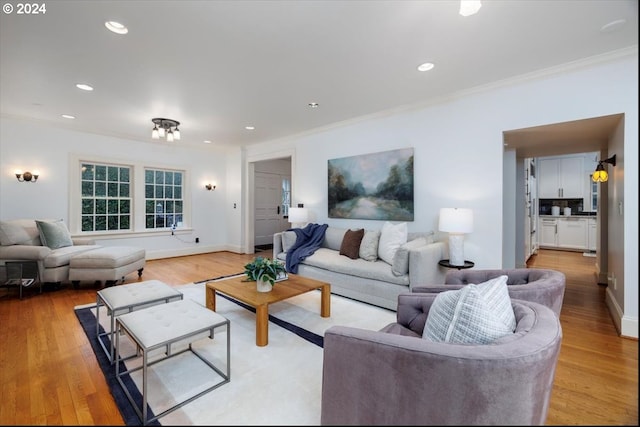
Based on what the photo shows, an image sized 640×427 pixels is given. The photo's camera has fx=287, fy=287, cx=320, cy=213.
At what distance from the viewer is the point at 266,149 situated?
20.1ft

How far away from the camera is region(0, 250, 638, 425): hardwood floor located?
0.54m

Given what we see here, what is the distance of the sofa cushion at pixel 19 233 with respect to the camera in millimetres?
3650

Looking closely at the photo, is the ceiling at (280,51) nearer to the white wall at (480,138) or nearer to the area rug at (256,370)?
the white wall at (480,138)

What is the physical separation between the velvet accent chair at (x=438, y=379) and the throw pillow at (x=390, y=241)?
2.35 m

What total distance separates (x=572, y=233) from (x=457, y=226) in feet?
19.0

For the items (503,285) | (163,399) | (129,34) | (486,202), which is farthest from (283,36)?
(486,202)

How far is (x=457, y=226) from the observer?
3127 millimetres

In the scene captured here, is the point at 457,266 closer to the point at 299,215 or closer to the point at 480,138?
the point at 480,138

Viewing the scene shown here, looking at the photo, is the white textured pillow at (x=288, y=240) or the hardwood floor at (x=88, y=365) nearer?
the hardwood floor at (x=88, y=365)

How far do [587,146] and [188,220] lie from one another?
6.77 metres

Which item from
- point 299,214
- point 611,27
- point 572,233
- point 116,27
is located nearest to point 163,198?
point 299,214

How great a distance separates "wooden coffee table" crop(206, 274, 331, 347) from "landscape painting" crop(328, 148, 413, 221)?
1.73 meters

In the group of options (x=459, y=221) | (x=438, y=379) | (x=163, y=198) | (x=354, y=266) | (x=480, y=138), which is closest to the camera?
(x=438, y=379)

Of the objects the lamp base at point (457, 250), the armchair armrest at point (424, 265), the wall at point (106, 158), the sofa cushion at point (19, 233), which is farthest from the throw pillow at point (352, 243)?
the sofa cushion at point (19, 233)
